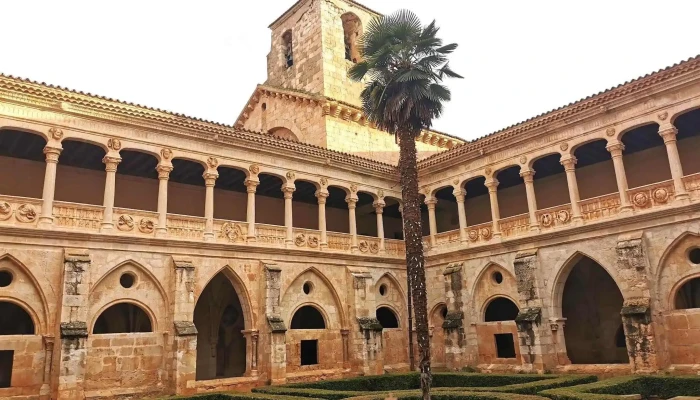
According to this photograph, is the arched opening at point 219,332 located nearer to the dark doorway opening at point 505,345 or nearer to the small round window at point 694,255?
the dark doorway opening at point 505,345

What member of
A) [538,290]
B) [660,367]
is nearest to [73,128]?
[538,290]

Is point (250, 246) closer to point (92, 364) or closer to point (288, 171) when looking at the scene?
point (288, 171)

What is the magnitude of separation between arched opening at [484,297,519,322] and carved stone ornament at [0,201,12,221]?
1864 cm

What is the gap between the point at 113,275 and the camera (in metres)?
17.4

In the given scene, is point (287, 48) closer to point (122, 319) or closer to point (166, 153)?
point (166, 153)

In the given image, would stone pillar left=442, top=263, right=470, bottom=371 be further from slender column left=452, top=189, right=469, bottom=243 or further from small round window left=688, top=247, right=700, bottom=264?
small round window left=688, top=247, right=700, bottom=264

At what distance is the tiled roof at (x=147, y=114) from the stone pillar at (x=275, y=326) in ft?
16.4

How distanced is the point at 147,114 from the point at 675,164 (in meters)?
17.5

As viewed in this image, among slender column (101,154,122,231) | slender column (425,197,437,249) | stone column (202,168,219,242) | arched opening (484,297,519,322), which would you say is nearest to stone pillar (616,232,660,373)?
arched opening (484,297,519,322)

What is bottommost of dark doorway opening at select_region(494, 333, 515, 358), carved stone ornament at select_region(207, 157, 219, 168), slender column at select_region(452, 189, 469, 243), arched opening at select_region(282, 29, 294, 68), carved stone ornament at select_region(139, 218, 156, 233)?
dark doorway opening at select_region(494, 333, 515, 358)

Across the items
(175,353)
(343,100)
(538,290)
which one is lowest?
(175,353)

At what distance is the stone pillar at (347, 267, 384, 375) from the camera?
2166 centimetres

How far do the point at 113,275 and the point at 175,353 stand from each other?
3175mm

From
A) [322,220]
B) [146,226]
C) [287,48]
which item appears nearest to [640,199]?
[322,220]
